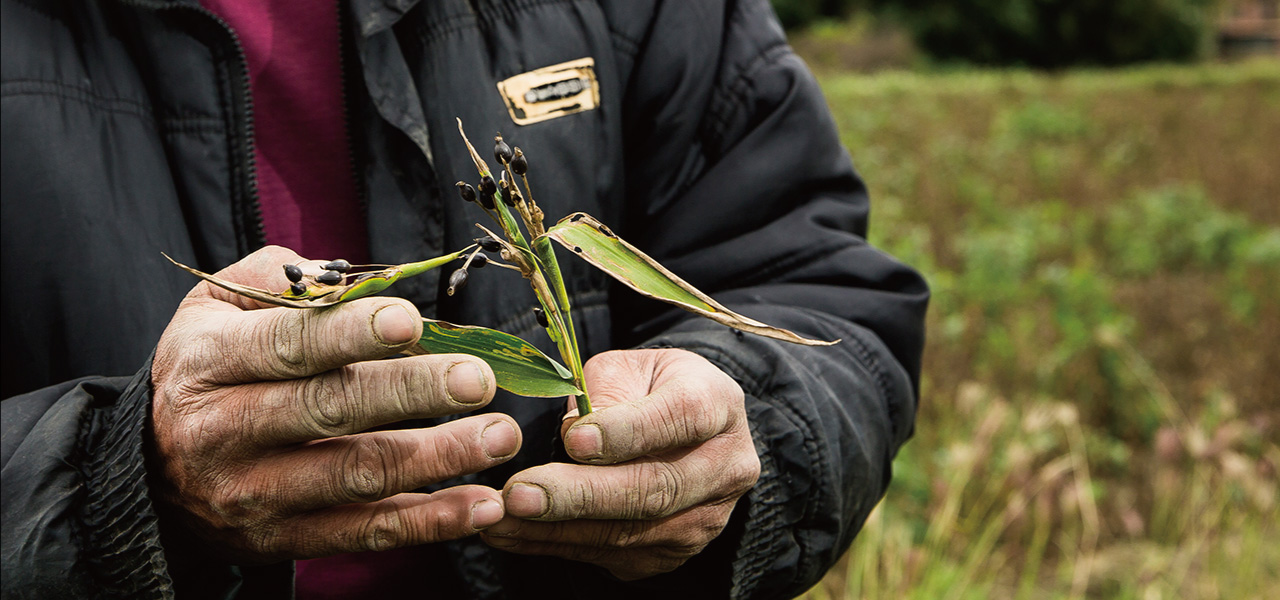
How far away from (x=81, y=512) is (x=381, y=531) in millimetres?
279

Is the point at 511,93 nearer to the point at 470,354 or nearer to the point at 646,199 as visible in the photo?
the point at 646,199

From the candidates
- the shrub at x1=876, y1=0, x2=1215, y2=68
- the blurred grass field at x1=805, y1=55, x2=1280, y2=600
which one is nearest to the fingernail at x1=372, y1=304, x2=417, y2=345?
the blurred grass field at x1=805, y1=55, x2=1280, y2=600

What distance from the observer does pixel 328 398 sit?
80 centimetres

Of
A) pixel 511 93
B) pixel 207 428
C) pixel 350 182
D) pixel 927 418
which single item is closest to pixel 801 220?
pixel 511 93

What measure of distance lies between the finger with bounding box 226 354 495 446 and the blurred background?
194 cm

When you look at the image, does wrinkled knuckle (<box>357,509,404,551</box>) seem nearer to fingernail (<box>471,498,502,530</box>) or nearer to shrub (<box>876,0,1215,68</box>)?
fingernail (<box>471,498,502,530</box>)

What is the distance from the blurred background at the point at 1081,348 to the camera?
2.82m

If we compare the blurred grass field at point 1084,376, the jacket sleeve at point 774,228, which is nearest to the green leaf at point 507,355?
the jacket sleeve at point 774,228

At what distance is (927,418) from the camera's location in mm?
3566

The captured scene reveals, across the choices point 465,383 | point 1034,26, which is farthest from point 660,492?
point 1034,26

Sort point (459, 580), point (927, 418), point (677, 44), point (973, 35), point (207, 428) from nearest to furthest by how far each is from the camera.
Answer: point (207, 428) < point (459, 580) < point (677, 44) < point (927, 418) < point (973, 35)

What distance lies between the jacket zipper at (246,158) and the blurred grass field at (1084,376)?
184 cm

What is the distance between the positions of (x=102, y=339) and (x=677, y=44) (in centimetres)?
82

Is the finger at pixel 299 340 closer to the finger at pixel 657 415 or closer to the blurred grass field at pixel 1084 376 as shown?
the finger at pixel 657 415
